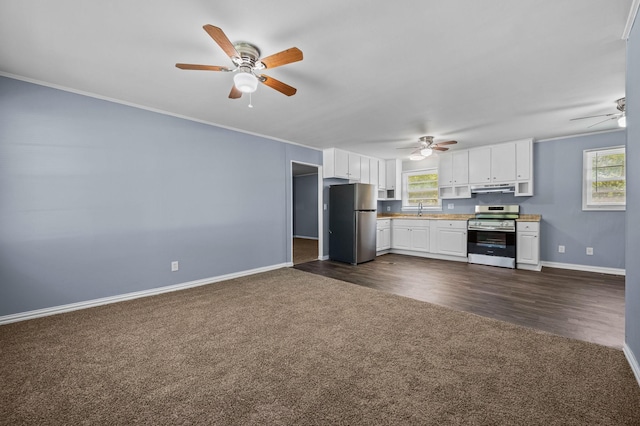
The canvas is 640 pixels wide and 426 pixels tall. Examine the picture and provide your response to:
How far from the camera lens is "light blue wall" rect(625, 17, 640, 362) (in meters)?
1.68

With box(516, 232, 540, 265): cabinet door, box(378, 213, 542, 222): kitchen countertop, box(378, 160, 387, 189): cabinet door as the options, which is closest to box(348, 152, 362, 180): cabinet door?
box(378, 160, 387, 189): cabinet door

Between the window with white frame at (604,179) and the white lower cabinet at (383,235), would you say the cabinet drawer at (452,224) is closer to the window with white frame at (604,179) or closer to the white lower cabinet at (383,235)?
the white lower cabinet at (383,235)

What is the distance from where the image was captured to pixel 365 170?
630cm

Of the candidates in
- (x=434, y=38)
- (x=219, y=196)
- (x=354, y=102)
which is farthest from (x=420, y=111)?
(x=219, y=196)

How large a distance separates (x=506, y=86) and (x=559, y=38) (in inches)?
31.0

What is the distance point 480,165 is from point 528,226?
57.6 inches

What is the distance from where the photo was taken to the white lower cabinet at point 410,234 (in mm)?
5898

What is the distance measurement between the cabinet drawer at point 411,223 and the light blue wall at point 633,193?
3.98 metres

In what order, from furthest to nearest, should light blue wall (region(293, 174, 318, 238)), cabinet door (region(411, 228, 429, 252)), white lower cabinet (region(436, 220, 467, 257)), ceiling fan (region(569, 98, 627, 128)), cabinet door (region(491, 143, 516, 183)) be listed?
light blue wall (region(293, 174, 318, 238)), cabinet door (region(411, 228, 429, 252)), white lower cabinet (region(436, 220, 467, 257)), cabinet door (region(491, 143, 516, 183)), ceiling fan (region(569, 98, 627, 128))

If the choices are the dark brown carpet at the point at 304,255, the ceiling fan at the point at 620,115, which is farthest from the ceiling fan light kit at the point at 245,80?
the ceiling fan at the point at 620,115

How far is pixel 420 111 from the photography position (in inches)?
138

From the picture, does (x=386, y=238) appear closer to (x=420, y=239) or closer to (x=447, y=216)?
(x=420, y=239)

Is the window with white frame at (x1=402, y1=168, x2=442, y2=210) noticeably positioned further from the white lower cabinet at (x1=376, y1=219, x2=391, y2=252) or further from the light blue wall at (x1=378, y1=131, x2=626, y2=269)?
the light blue wall at (x1=378, y1=131, x2=626, y2=269)

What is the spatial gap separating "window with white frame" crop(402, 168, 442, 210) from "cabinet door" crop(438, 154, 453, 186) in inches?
13.6
